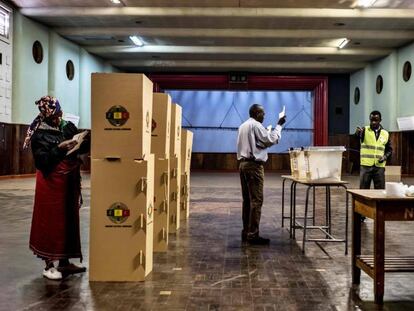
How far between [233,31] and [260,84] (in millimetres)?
5605

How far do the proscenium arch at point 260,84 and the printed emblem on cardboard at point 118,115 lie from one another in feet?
52.8

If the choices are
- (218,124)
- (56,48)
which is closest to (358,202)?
(56,48)

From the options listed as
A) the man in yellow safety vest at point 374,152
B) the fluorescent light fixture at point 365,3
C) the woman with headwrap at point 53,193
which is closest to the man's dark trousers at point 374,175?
the man in yellow safety vest at point 374,152

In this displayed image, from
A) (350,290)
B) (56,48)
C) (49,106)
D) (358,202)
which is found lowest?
(350,290)

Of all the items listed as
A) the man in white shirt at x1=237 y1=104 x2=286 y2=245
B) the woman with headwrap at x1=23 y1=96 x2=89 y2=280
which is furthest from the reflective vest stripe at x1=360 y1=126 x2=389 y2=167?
the woman with headwrap at x1=23 y1=96 x2=89 y2=280

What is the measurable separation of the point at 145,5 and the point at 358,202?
9.84m

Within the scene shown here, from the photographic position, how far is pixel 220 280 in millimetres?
3521

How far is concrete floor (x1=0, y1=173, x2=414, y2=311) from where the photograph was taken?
2.99 meters

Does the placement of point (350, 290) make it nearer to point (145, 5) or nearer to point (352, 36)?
point (145, 5)

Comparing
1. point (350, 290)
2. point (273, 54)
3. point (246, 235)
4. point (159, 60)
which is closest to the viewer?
point (350, 290)

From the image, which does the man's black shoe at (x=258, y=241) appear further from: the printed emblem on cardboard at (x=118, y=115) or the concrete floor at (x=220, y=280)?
the printed emblem on cardboard at (x=118, y=115)

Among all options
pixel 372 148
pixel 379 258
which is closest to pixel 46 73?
pixel 372 148

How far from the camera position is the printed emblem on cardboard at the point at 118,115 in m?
3.39

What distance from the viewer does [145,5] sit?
12055 millimetres
